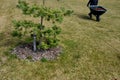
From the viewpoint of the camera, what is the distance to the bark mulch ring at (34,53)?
9.30 m

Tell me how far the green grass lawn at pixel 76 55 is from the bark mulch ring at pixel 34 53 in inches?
9.2

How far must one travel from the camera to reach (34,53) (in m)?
9.45

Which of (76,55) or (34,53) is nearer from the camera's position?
(34,53)

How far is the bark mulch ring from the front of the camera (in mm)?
9297

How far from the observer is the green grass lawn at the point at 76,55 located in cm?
848

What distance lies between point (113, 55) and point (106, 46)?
1.06m

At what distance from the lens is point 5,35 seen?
11.7m

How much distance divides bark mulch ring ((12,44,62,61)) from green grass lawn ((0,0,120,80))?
0.77 ft

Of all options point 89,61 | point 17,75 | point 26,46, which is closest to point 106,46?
point 89,61

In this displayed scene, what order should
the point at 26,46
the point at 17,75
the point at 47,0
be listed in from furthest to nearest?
the point at 47,0
the point at 26,46
the point at 17,75

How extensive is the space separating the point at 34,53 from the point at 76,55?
6.51 ft

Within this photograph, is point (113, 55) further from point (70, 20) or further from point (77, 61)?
point (70, 20)

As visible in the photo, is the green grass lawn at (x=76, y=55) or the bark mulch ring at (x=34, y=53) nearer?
the green grass lawn at (x=76, y=55)

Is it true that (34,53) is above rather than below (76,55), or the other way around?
above
